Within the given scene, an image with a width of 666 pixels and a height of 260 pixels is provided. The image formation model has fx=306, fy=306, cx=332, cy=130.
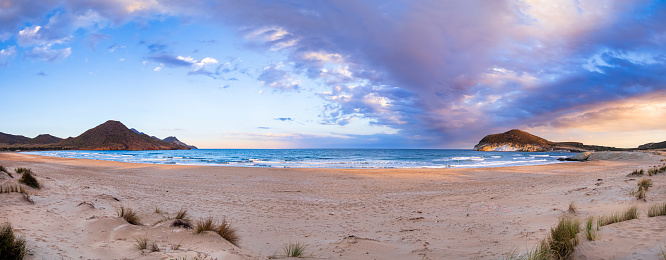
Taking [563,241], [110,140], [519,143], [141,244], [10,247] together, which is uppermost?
[519,143]

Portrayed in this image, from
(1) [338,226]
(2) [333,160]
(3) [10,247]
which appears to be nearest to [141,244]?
(3) [10,247]

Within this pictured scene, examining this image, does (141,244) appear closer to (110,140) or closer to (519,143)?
(110,140)

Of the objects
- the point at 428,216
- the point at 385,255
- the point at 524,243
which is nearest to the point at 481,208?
the point at 428,216

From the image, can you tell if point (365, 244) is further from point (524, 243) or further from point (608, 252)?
point (608, 252)

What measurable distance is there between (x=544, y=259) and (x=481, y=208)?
6.78 m

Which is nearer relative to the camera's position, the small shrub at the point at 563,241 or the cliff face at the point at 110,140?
the small shrub at the point at 563,241

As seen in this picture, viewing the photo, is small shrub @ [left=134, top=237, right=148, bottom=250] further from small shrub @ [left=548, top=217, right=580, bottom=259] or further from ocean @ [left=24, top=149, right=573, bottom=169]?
ocean @ [left=24, top=149, right=573, bottom=169]

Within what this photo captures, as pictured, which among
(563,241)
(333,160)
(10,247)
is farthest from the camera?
(333,160)

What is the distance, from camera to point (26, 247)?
4.20 meters

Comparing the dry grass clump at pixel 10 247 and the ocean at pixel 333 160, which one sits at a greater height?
the dry grass clump at pixel 10 247

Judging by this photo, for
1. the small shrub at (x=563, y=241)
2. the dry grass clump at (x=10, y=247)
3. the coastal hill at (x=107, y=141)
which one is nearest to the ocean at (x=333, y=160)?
the small shrub at (x=563, y=241)

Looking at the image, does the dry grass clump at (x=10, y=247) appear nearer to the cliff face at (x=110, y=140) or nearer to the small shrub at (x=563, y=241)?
the small shrub at (x=563, y=241)

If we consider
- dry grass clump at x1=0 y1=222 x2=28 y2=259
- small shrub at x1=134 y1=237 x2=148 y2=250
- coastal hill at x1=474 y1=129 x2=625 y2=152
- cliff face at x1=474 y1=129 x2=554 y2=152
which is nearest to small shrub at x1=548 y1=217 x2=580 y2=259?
small shrub at x1=134 y1=237 x2=148 y2=250

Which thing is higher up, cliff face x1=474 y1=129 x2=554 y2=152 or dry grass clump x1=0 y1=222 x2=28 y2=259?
cliff face x1=474 y1=129 x2=554 y2=152
